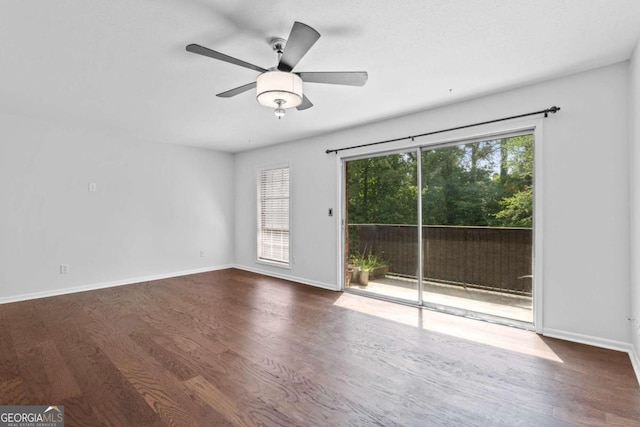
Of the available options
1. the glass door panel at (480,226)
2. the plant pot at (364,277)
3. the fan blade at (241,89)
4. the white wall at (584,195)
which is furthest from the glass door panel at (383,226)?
the fan blade at (241,89)

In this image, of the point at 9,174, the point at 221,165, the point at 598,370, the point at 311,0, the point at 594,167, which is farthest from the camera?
the point at 221,165

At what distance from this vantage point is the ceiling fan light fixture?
2217 millimetres

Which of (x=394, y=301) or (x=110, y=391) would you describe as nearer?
(x=110, y=391)

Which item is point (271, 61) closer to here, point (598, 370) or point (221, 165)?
point (598, 370)

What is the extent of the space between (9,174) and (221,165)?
10.4ft

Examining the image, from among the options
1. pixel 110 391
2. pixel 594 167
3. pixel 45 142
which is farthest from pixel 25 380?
pixel 594 167

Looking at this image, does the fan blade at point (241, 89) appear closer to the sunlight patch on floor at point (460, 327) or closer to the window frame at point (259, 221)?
the sunlight patch on floor at point (460, 327)

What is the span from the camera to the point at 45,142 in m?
4.30

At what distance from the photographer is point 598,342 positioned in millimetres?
2699

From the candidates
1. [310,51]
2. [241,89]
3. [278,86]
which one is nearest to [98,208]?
[241,89]

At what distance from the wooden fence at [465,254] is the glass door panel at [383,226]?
0.01 meters

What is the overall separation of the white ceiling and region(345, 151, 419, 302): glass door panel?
889mm

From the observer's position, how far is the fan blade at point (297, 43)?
5.82ft

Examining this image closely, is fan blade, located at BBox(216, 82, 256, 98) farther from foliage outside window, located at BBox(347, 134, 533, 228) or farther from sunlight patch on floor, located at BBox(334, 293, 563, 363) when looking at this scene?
sunlight patch on floor, located at BBox(334, 293, 563, 363)
